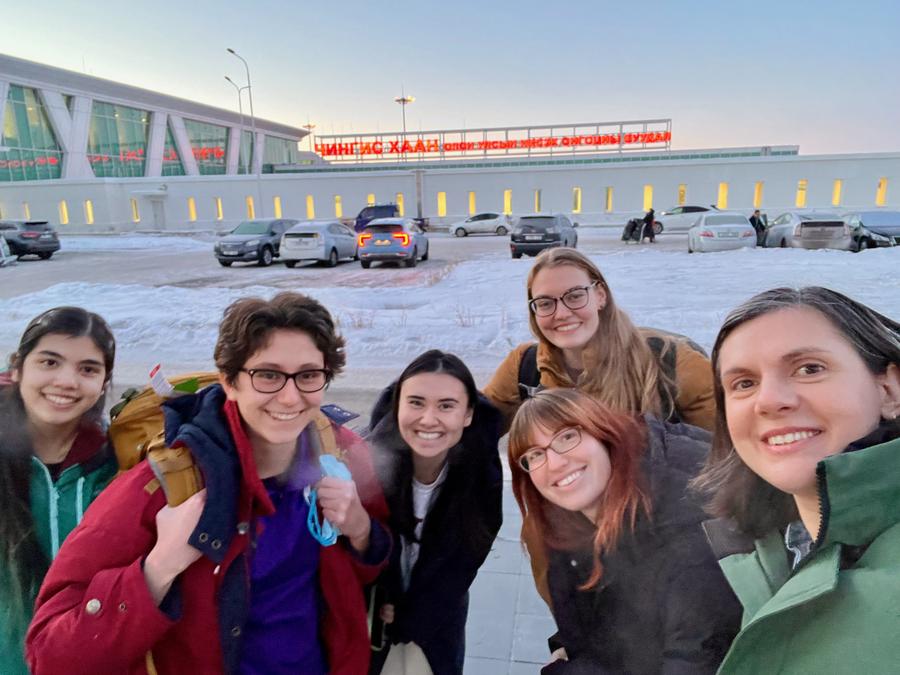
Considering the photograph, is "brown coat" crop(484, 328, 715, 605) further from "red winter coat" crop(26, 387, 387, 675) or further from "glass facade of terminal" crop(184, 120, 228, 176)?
"glass facade of terminal" crop(184, 120, 228, 176)

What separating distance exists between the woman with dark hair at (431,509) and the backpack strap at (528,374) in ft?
1.63

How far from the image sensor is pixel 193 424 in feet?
5.01

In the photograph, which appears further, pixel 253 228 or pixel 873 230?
pixel 253 228

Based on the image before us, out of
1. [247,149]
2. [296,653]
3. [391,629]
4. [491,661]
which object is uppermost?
[247,149]

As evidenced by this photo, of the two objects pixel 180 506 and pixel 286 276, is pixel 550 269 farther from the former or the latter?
pixel 286 276

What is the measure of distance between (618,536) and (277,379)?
1.09 metres

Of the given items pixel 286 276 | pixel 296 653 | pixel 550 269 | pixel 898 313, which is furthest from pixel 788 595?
pixel 286 276

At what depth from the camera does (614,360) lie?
237 centimetres

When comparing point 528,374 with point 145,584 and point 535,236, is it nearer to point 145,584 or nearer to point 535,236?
point 145,584

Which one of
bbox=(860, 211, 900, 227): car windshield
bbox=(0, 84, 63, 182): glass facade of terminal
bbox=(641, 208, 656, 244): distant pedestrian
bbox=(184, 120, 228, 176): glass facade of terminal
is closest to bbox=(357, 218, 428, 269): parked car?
bbox=(641, 208, 656, 244): distant pedestrian

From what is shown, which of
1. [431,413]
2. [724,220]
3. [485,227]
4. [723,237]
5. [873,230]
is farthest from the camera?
[485,227]

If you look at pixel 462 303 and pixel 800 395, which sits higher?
pixel 800 395

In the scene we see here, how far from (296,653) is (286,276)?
571 inches

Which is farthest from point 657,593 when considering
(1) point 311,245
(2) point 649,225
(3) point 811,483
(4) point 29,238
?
(4) point 29,238
